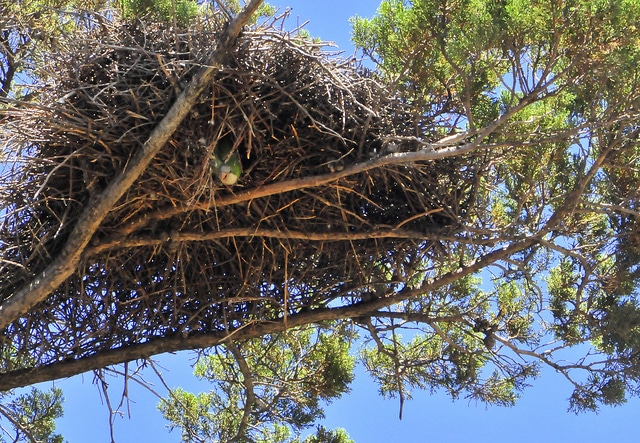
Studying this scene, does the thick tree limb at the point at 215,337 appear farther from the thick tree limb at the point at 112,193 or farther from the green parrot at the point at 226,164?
the green parrot at the point at 226,164

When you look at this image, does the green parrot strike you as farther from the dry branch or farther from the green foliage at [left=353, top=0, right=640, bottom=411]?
the green foliage at [left=353, top=0, right=640, bottom=411]

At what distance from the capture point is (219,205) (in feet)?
12.3

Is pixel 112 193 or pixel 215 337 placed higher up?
pixel 112 193

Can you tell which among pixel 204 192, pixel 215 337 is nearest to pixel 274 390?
pixel 215 337

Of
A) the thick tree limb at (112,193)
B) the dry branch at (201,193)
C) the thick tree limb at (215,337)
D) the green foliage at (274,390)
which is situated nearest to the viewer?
the thick tree limb at (112,193)

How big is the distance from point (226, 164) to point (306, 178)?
13.4 inches

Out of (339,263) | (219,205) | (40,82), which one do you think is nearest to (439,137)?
(339,263)

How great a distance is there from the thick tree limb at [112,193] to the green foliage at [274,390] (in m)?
1.11

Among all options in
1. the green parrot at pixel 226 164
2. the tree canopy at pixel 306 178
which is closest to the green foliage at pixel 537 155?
the tree canopy at pixel 306 178

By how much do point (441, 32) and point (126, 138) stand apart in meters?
1.42

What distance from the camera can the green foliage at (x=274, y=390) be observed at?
4.76 meters

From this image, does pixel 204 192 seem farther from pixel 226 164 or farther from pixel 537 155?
pixel 537 155

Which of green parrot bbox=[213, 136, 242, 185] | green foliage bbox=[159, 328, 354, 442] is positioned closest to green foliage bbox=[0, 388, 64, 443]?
green foliage bbox=[159, 328, 354, 442]

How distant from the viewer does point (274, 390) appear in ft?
16.2
